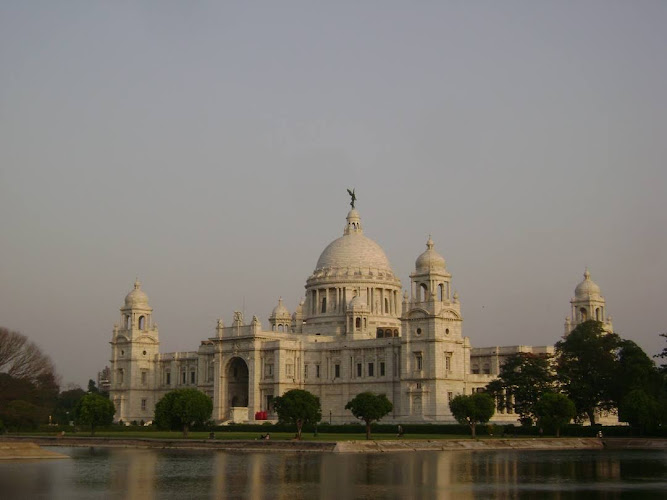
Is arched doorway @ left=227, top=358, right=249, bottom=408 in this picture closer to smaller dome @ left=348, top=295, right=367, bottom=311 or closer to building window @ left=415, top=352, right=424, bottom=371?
smaller dome @ left=348, top=295, right=367, bottom=311

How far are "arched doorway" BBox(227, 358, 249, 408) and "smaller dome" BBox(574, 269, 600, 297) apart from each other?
3561 centimetres

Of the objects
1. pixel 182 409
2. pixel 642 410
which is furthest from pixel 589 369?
pixel 182 409

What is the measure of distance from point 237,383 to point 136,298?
1734 centimetres

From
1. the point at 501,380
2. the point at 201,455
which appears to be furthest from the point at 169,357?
the point at 201,455

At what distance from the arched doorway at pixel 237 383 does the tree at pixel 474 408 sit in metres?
41.1

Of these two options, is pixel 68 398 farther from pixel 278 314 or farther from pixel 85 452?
pixel 85 452

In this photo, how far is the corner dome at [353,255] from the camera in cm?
12112

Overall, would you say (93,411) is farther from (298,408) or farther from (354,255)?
(354,255)

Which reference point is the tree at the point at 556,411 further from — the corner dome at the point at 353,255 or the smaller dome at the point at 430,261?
→ the corner dome at the point at 353,255

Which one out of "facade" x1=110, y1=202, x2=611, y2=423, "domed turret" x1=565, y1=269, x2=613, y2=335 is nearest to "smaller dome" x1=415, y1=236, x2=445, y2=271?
"facade" x1=110, y1=202, x2=611, y2=423

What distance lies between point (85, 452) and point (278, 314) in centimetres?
6035

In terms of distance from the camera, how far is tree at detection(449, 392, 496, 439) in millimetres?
77875

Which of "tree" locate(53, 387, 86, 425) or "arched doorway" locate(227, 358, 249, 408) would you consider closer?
"arched doorway" locate(227, 358, 249, 408)

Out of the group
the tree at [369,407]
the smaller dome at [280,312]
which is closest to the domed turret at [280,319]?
the smaller dome at [280,312]
